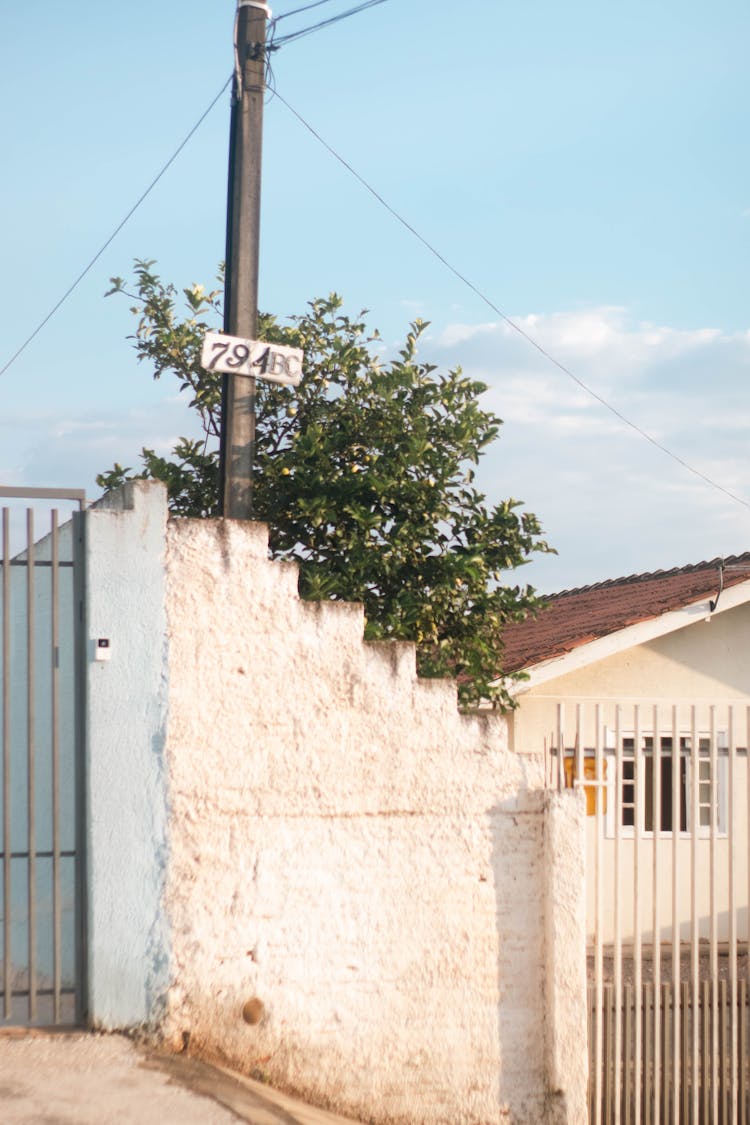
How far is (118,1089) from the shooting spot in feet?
17.1

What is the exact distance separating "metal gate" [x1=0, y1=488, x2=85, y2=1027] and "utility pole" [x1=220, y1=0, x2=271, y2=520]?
1.05m

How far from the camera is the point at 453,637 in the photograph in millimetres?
7680

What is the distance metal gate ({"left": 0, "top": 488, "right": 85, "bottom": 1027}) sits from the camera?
5.70 m

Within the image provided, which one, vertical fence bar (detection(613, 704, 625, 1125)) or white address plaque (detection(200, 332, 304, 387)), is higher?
white address plaque (detection(200, 332, 304, 387))

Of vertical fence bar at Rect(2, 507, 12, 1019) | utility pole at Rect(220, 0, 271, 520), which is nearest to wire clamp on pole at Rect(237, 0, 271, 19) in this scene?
utility pole at Rect(220, 0, 271, 520)

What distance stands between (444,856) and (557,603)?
13.1 meters

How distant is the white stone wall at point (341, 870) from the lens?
5.79 m

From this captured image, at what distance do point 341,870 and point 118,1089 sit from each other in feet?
4.62

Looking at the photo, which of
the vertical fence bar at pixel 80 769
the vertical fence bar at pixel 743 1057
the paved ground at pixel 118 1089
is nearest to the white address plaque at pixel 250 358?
the vertical fence bar at pixel 80 769

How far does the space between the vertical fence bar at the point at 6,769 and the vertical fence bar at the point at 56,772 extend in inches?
7.7

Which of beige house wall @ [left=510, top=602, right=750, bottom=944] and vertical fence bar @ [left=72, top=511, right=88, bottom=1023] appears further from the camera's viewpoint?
beige house wall @ [left=510, top=602, right=750, bottom=944]

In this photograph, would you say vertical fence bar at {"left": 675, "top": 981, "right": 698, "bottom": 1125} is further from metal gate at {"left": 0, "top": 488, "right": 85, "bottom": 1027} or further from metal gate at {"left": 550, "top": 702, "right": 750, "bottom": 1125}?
metal gate at {"left": 0, "top": 488, "right": 85, "bottom": 1027}

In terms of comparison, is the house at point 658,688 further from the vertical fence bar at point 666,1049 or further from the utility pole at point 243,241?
the utility pole at point 243,241

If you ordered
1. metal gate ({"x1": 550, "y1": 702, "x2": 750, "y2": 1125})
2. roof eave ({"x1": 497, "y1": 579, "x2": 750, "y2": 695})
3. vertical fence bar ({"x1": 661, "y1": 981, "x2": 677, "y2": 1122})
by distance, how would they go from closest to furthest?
metal gate ({"x1": 550, "y1": 702, "x2": 750, "y2": 1125}), vertical fence bar ({"x1": 661, "y1": 981, "x2": 677, "y2": 1122}), roof eave ({"x1": 497, "y1": 579, "x2": 750, "y2": 695})
